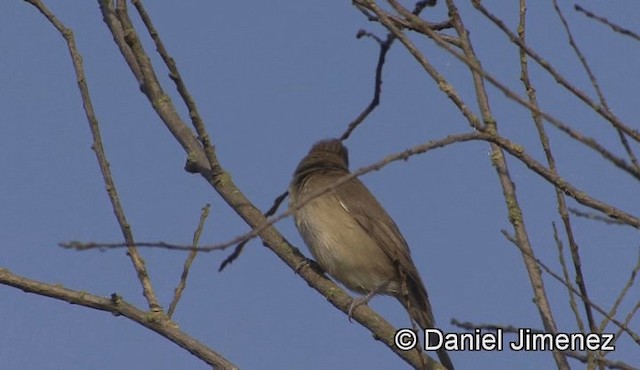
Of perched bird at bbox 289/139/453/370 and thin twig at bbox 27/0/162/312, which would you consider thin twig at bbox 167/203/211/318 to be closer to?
thin twig at bbox 27/0/162/312

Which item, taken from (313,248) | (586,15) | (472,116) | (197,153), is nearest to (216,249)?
(472,116)

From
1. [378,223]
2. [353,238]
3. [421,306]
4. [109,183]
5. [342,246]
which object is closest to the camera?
[109,183]

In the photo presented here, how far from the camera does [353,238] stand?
6176 millimetres

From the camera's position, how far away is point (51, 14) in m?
3.98

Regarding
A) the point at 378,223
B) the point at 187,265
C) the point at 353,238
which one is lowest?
the point at 187,265

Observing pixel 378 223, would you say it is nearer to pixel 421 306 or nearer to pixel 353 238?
pixel 353 238

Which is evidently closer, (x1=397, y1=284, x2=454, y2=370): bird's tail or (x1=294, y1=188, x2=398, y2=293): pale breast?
(x1=294, y1=188, x2=398, y2=293): pale breast

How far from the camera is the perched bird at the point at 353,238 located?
234 inches

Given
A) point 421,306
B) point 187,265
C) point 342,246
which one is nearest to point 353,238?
point 342,246

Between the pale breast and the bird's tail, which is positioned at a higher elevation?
the pale breast

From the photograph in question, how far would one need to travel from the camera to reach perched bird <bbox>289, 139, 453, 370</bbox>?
5.94m

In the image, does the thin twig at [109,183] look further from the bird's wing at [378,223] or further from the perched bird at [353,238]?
the bird's wing at [378,223]

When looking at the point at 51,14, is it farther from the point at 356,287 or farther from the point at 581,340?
the point at 356,287

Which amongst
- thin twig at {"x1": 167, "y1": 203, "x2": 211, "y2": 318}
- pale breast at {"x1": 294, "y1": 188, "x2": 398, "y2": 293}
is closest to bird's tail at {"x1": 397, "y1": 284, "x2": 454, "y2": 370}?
pale breast at {"x1": 294, "y1": 188, "x2": 398, "y2": 293}
